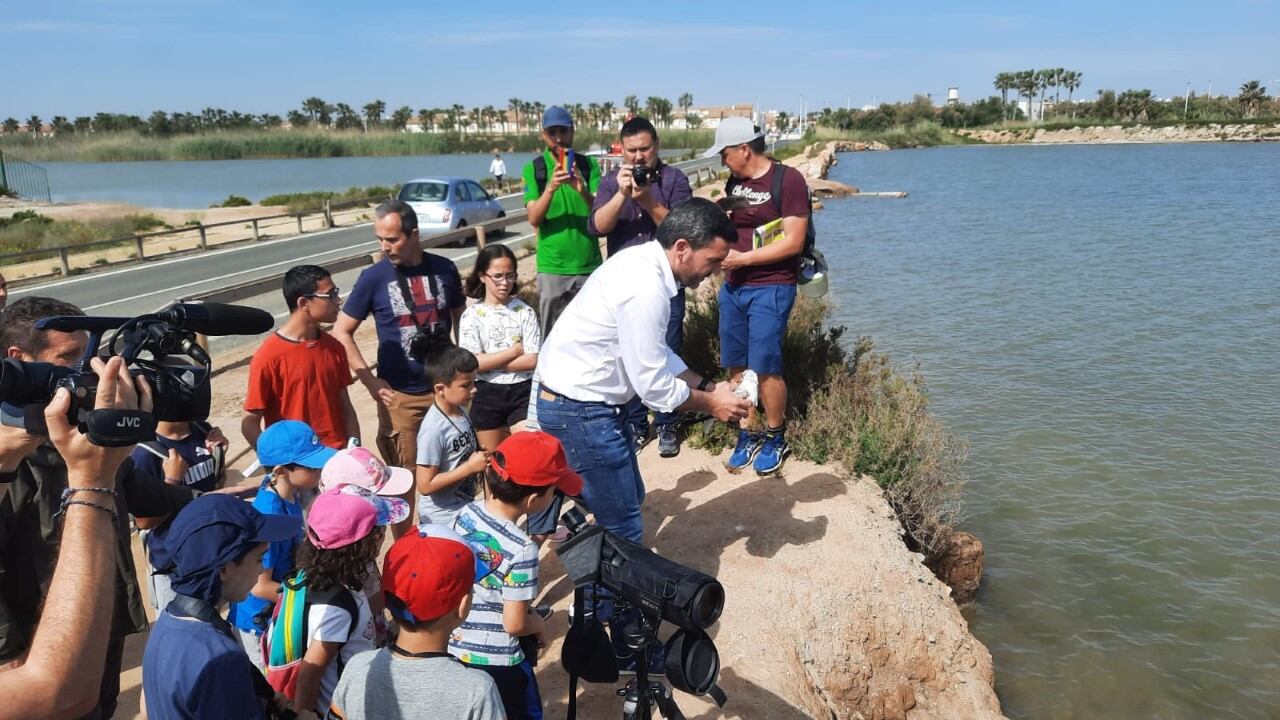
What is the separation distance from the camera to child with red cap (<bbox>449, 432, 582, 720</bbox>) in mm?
2936

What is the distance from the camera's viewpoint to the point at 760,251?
527 centimetres

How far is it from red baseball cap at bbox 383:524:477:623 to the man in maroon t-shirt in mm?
3099

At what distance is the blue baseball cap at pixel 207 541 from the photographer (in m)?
2.40

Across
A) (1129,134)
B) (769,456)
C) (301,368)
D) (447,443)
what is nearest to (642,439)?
(769,456)

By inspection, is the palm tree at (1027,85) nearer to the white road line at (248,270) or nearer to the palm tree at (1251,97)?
the palm tree at (1251,97)

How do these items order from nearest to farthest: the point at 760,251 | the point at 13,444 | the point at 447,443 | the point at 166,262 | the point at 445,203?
the point at 13,444
the point at 447,443
the point at 760,251
the point at 166,262
the point at 445,203

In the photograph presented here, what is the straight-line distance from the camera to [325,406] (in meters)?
4.45

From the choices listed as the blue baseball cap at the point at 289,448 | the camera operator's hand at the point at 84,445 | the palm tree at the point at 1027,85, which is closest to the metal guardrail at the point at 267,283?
the blue baseball cap at the point at 289,448

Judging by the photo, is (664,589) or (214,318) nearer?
(214,318)

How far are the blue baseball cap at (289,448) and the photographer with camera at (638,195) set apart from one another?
2.06 m

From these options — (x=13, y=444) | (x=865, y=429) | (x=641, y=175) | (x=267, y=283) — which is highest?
(x=641, y=175)

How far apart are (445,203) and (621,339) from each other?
56.3 feet

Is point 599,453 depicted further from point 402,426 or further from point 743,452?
point 743,452

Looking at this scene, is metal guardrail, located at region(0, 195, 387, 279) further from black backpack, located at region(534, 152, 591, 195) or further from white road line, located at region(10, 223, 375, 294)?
black backpack, located at region(534, 152, 591, 195)
